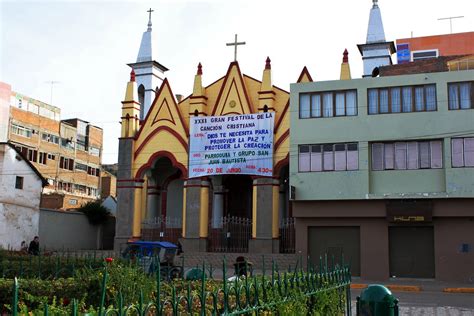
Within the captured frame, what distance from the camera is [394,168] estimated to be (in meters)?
28.5

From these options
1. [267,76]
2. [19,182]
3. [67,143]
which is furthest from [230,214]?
[67,143]

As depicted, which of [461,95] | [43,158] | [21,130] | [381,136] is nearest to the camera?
[461,95]

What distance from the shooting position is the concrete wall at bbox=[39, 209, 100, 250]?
1548 inches

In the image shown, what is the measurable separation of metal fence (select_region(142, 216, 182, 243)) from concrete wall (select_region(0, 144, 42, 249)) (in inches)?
300

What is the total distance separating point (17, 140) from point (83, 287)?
2093 inches

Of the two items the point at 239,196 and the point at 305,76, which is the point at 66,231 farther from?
the point at 305,76

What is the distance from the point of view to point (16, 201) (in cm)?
3675

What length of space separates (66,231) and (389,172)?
23650mm

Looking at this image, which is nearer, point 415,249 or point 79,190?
point 415,249

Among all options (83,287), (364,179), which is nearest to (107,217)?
(364,179)

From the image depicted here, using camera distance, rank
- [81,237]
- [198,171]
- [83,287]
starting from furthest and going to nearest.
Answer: [81,237] < [198,171] < [83,287]

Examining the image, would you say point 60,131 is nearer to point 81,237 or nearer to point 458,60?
point 81,237

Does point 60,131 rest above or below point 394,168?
above

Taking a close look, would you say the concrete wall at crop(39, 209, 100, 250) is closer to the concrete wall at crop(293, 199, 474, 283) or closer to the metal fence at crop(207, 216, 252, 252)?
the metal fence at crop(207, 216, 252, 252)
